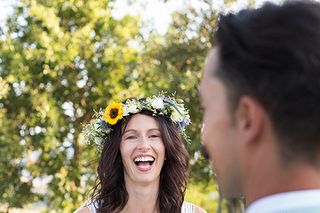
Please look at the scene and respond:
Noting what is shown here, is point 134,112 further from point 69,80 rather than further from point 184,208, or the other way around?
point 69,80

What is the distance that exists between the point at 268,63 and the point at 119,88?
8.46 m

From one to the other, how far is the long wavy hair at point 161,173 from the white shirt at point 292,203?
11.9 ft

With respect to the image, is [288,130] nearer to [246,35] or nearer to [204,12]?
[246,35]

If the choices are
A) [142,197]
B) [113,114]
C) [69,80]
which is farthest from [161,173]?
[69,80]

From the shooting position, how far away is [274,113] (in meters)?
1.24

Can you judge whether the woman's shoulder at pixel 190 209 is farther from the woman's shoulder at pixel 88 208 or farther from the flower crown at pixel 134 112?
the woman's shoulder at pixel 88 208

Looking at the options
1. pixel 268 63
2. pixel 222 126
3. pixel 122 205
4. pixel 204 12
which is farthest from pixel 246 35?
pixel 204 12

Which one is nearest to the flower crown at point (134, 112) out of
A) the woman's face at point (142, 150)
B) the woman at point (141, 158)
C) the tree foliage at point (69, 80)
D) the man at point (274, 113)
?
the woman at point (141, 158)

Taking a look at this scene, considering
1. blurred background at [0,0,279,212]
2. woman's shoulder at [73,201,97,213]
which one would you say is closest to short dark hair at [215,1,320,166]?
woman's shoulder at [73,201,97,213]

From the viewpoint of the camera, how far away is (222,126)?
1.29m

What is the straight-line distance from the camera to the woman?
478 cm

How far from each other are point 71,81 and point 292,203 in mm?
8526

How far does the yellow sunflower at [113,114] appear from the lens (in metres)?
5.00

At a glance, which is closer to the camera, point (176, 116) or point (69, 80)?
point (176, 116)
